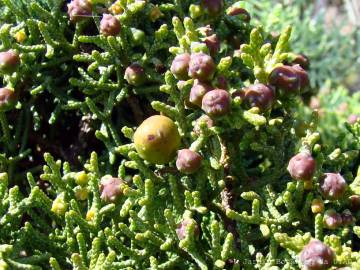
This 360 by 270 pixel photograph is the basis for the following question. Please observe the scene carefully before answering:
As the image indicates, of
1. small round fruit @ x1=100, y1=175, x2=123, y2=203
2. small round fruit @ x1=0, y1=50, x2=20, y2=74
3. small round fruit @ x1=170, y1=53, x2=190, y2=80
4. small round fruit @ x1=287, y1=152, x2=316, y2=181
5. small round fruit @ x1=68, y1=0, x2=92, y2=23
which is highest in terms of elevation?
small round fruit @ x1=68, y1=0, x2=92, y2=23

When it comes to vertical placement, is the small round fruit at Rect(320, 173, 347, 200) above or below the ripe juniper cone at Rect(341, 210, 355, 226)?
above

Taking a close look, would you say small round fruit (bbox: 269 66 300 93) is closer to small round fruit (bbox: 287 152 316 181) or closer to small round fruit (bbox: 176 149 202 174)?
small round fruit (bbox: 287 152 316 181)

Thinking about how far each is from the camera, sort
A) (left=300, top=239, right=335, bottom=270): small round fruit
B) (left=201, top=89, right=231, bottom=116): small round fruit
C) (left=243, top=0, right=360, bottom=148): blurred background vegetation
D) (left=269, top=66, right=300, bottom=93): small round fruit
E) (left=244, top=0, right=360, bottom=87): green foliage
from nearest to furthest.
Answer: (left=300, top=239, right=335, bottom=270): small round fruit → (left=201, top=89, right=231, bottom=116): small round fruit → (left=269, top=66, right=300, bottom=93): small round fruit → (left=243, top=0, right=360, bottom=148): blurred background vegetation → (left=244, top=0, right=360, bottom=87): green foliage

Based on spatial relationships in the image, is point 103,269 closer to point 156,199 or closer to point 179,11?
point 156,199

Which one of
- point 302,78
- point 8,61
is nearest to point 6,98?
point 8,61

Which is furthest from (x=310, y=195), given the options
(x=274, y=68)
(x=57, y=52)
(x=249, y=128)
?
(x=57, y=52)

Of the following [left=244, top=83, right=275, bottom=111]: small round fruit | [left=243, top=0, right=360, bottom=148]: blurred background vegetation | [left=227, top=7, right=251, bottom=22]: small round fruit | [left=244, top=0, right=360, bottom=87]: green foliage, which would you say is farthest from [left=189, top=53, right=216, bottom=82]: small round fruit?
[left=244, top=0, right=360, bottom=87]: green foliage

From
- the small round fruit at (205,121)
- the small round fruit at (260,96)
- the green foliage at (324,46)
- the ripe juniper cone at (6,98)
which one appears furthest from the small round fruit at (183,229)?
the green foliage at (324,46)

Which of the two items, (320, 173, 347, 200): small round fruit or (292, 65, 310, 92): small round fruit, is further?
(292, 65, 310, 92): small round fruit
